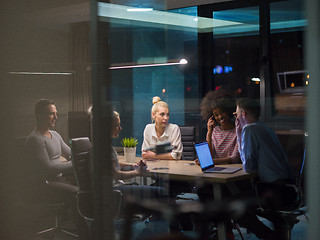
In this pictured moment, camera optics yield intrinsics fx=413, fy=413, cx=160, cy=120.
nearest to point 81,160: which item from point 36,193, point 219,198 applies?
point 36,193

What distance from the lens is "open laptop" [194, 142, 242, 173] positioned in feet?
13.0

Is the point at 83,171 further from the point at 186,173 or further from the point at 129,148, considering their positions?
the point at 186,173

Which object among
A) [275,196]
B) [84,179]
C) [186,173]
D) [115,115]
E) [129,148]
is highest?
[115,115]

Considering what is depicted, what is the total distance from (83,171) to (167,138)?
1431 mm

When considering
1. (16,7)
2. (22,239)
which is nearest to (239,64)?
(16,7)

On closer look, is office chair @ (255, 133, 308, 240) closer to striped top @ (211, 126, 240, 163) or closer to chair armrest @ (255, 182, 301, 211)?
chair armrest @ (255, 182, 301, 211)

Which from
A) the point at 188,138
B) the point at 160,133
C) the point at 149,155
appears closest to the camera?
the point at 149,155

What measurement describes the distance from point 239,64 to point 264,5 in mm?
984

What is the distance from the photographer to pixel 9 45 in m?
3.61

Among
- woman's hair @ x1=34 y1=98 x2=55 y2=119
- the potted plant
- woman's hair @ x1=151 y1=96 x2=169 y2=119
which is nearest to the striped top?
woman's hair @ x1=151 y1=96 x2=169 y2=119

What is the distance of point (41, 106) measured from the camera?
330 cm

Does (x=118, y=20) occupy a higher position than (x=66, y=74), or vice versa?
(x=118, y=20)

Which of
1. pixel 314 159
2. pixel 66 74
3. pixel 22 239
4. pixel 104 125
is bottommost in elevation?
pixel 22 239

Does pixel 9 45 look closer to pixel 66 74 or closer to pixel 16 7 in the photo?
pixel 16 7
